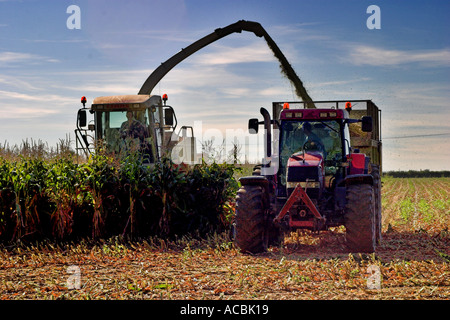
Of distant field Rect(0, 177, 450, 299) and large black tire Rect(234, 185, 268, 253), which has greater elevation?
large black tire Rect(234, 185, 268, 253)

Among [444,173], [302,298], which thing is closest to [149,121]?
[302,298]

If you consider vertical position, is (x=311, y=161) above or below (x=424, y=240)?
above

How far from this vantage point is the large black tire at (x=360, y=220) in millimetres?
8734

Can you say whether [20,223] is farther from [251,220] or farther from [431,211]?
[431,211]

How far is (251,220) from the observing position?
29.1 ft

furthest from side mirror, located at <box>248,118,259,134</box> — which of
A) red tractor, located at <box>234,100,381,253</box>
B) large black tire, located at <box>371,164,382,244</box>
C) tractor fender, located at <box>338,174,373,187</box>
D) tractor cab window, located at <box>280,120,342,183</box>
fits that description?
large black tire, located at <box>371,164,382,244</box>

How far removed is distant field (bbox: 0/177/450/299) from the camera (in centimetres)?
654

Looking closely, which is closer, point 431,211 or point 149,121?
point 149,121

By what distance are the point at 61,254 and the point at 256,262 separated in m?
3.37

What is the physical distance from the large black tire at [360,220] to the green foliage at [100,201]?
2.91 metres

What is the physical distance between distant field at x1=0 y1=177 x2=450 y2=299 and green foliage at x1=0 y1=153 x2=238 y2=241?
38cm

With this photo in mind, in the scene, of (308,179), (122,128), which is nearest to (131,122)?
(122,128)

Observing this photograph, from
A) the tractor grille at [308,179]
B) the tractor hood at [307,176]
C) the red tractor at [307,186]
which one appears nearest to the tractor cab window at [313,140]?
the red tractor at [307,186]

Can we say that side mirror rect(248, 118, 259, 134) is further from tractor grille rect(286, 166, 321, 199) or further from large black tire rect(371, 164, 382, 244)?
large black tire rect(371, 164, 382, 244)
